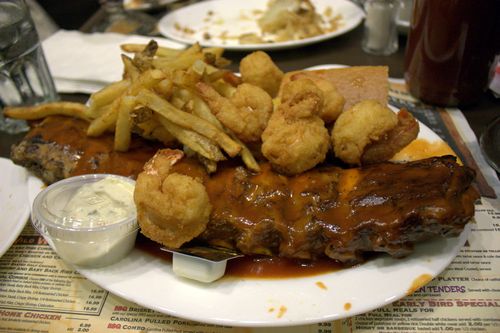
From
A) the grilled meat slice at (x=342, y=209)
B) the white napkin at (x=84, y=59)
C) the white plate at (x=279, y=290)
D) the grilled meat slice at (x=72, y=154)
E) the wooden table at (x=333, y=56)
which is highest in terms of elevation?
the grilled meat slice at (x=342, y=209)

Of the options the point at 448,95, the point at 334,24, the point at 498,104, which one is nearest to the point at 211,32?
the point at 334,24

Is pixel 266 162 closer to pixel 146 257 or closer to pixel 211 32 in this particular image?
pixel 146 257

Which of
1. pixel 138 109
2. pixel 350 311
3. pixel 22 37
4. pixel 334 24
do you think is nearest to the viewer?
pixel 350 311

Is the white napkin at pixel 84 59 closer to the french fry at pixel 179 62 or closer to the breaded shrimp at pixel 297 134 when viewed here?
the french fry at pixel 179 62

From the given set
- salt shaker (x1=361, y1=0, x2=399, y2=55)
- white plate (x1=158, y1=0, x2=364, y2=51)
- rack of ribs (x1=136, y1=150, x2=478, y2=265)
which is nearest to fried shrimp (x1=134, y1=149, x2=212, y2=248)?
rack of ribs (x1=136, y1=150, x2=478, y2=265)

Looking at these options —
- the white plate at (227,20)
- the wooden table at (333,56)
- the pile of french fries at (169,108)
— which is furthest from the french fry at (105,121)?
the white plate at (227,20)
